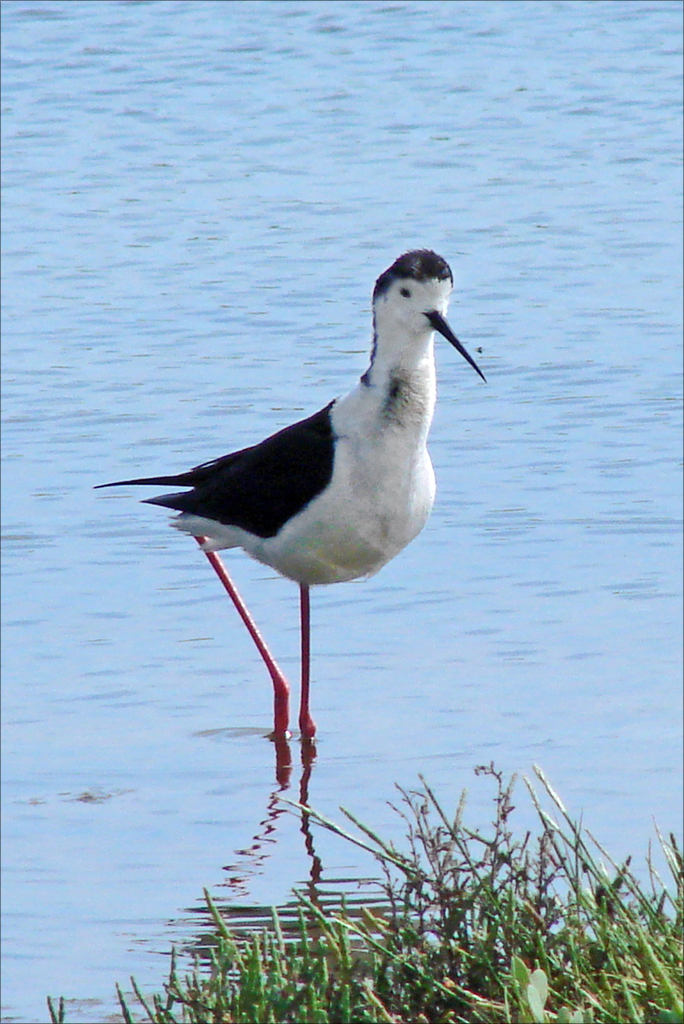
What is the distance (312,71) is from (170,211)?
6030 mm

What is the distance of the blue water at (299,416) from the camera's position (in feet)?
21.3

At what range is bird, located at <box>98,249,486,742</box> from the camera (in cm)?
611

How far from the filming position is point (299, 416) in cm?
1074

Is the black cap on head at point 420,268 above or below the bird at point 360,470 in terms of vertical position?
above

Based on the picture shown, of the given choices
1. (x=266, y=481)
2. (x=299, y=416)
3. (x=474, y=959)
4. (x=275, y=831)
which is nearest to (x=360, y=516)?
(x=266, y=481)

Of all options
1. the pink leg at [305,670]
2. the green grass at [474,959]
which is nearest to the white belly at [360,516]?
the pink leg at [305,670]

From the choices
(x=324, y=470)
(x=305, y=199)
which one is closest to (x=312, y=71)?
(x=305, y=199)

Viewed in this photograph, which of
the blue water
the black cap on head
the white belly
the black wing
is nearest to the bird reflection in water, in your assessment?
the blue water

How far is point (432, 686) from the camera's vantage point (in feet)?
24.4

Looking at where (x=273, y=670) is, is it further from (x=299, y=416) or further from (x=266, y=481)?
(x=299, y=416)

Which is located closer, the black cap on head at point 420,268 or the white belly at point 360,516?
the black cap on head at point 420,268

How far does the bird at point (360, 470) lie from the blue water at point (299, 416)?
30.5 inches

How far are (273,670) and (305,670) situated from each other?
0.83 ft

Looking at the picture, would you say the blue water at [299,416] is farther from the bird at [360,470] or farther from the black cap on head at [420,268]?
the black cap on head at [420,268]
